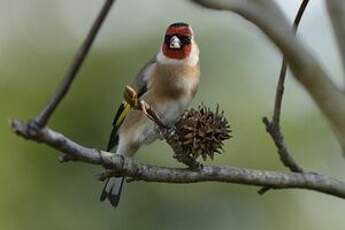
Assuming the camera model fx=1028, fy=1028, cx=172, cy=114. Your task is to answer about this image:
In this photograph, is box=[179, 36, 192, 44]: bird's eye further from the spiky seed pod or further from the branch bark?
the branch bark

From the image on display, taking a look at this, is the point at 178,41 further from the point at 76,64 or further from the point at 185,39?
the point at 76,64

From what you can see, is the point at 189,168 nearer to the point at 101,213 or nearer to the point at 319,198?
the point at 101,213

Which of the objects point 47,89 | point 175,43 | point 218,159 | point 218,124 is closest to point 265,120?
point 218,124

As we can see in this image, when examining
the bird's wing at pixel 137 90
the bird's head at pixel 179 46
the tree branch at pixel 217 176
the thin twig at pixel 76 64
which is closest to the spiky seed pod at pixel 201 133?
the tree branch at pixel 217 176

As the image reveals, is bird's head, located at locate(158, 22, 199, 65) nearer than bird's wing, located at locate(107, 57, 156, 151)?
Yes

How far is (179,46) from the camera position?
229cm

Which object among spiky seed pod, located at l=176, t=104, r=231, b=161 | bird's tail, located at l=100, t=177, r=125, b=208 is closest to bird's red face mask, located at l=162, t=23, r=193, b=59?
bird's tail, located at l=100, t=177, r=125, b=208

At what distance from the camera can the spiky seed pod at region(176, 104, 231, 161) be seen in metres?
1.44

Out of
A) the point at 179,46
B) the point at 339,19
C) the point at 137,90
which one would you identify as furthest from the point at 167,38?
the point at 339,19

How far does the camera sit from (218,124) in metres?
1.47

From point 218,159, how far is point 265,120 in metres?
2.95

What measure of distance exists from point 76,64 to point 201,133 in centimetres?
48

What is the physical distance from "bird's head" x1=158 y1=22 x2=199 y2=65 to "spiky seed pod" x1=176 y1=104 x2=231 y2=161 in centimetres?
76

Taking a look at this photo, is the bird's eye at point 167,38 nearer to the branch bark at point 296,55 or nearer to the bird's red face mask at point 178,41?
the bird's red face mask at point 178,41
